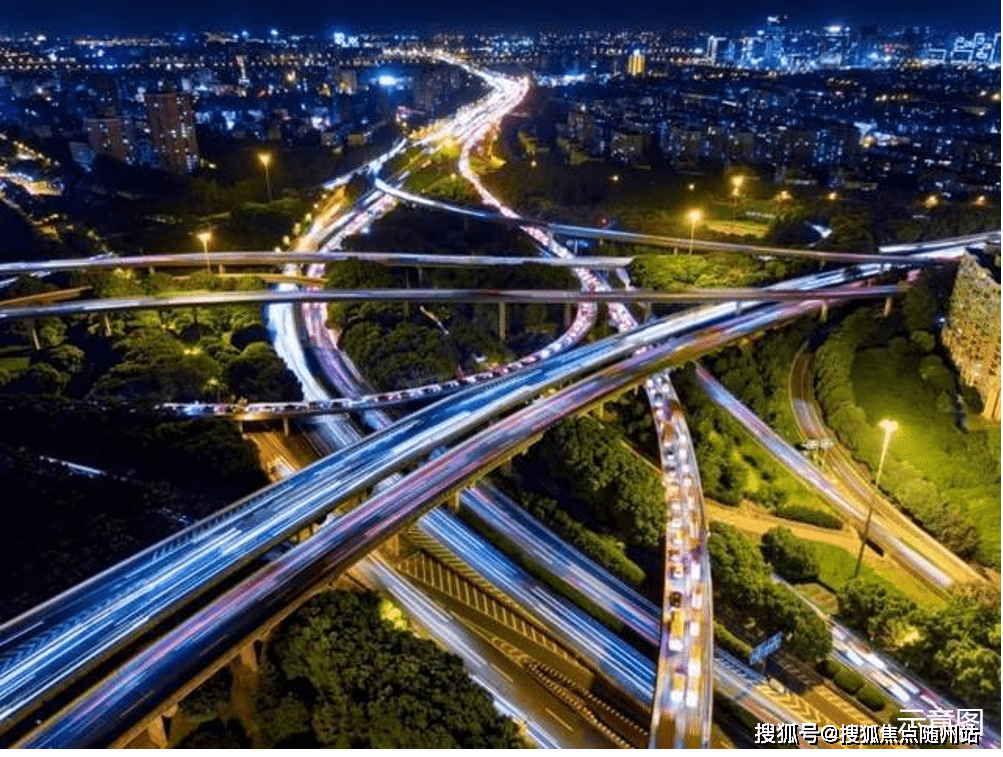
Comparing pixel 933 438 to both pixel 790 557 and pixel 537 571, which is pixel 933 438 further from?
pixel 537 571

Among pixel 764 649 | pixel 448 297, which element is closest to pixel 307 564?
pixel 764 649

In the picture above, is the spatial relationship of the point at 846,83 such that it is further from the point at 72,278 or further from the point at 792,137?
the point at 72,278

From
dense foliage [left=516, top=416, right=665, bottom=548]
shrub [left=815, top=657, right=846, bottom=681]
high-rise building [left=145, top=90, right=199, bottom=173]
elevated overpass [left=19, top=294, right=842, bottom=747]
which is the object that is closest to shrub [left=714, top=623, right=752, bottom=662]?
shrub [left=815, top=657, right=846, bottom=681]

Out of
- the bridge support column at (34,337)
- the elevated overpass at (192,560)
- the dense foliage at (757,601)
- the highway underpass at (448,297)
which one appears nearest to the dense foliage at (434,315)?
the highway underpass at (448,297)

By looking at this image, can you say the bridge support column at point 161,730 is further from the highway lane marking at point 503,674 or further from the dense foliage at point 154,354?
the dense foliage at point 154,354

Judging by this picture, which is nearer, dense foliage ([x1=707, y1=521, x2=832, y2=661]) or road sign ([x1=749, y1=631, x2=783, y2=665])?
road sign ([x1=749, y1=631, x2=783, y2=665])

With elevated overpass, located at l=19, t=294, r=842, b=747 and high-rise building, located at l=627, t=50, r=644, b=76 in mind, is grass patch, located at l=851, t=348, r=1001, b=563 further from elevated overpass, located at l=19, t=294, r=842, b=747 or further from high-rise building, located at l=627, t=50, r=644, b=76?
high-rise building, located at l=627, t=50, r=644, b=76
